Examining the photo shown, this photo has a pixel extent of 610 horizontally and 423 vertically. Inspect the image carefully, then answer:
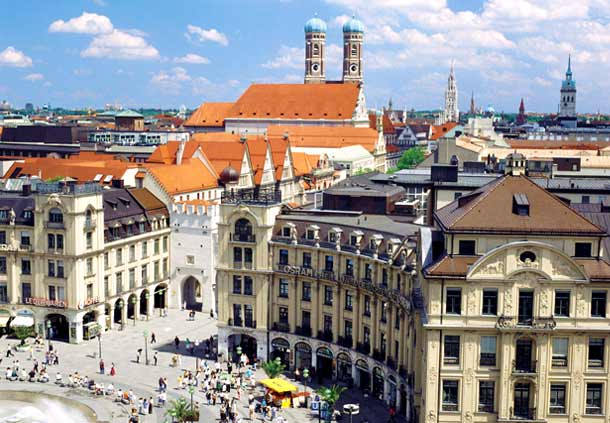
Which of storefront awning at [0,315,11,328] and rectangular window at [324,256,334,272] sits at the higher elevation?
rectangular window at [324,256,334,272]

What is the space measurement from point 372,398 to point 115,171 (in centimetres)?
7171

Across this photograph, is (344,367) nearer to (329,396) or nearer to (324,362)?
(324,362)

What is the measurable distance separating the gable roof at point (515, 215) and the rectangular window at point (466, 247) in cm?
107

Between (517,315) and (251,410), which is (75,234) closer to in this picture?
(251,410)

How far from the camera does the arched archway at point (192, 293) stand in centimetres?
12361

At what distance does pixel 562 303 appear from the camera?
64.4m

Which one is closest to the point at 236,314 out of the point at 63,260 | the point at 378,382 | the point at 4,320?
the point at 378,382

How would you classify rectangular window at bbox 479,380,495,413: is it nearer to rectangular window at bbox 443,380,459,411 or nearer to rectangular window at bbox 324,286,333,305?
rectangular window at bbox 443,380,459,411

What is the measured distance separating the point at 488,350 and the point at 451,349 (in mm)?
2613

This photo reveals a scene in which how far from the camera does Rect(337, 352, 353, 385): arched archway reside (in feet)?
290

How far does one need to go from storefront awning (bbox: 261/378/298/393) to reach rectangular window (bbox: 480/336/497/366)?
2320 cm

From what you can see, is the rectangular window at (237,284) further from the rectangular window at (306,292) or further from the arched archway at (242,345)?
the rectangular window at (306,292)

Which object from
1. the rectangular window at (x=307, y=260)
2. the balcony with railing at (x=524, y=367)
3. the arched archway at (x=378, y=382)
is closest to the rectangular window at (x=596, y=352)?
the balcony with railing at (x=524, y=367)

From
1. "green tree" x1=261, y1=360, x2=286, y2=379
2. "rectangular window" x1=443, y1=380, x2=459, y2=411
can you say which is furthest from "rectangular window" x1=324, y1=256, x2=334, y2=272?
"rectangular window" x1=443, y1=380, x2=459, y2=411
